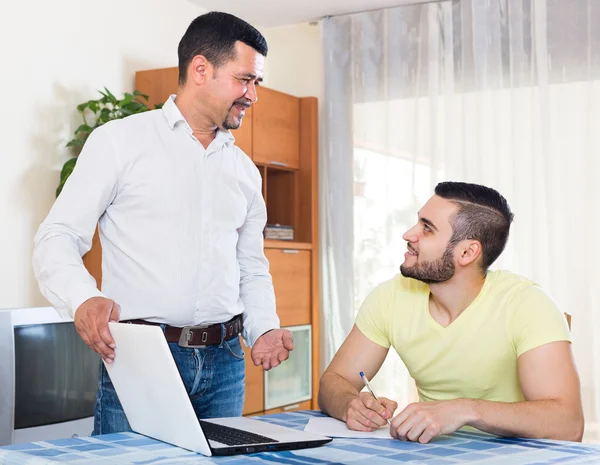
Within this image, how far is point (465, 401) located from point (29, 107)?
2663 millimetres

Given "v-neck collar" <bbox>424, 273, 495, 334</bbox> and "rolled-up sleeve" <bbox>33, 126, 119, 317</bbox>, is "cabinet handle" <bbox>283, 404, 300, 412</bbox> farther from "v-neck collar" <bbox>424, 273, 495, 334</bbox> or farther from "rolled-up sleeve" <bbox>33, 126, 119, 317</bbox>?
"rolled-up sleeve" <bbox>33, 126, 119, 317</bbox>

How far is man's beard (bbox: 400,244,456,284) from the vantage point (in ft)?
6.64

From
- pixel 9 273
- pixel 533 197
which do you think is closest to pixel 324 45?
pixel 533 197

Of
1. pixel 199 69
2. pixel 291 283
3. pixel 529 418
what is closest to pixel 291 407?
pixel 291 283

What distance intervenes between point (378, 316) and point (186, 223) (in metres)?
0.54

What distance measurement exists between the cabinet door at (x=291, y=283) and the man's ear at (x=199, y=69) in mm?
2429

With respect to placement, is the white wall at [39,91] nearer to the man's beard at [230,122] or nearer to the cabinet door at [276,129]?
the cabinet door at [276,129]

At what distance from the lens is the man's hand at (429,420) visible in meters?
1.54

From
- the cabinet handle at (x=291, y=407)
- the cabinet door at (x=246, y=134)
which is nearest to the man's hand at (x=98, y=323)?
the cabinet door at (x=246, y=134)

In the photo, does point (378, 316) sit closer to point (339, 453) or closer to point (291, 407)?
point (339, 453)

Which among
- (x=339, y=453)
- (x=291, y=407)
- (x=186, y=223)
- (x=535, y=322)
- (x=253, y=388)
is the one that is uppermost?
(x=186, y=223)

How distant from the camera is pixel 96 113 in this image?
3908 mm

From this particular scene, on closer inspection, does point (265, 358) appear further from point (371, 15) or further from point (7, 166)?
point (371, 15)

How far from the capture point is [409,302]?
207 centimetres
